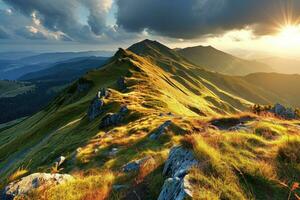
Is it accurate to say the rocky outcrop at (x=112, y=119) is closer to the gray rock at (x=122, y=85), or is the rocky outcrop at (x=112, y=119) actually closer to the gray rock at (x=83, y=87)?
the gray rock at (x=122, y=85)

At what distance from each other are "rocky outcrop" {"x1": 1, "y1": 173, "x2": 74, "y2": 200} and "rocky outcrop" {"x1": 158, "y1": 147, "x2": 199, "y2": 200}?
433 cm

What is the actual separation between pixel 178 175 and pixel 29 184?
570 centimetres

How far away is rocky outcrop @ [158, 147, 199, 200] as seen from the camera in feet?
24.9

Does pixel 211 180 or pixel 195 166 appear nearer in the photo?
pixel 211 180

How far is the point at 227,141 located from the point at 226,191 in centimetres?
403

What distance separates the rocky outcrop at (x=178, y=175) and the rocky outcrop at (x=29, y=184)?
4331 millimetres

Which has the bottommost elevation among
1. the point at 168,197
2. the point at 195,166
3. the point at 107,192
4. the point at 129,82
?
the point at 129,82

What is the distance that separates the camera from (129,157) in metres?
21.0

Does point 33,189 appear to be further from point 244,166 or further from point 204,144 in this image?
point 244,166

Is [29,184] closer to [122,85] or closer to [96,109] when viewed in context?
[96,109]

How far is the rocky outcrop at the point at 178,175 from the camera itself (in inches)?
299

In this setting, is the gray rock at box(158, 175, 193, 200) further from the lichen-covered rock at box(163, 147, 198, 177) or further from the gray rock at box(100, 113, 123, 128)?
the gray rock at box(100, 113, 123, 128)

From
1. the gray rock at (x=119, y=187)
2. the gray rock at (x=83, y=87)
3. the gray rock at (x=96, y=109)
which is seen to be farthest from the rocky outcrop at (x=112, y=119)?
the gray rock at (x=83, y=87)

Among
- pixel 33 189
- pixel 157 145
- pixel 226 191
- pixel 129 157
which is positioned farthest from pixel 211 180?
pixel 157 145
